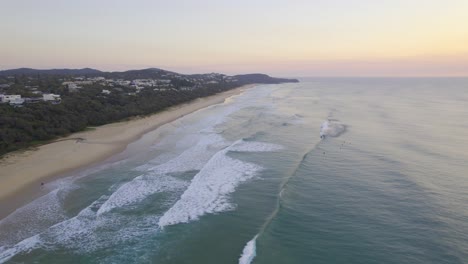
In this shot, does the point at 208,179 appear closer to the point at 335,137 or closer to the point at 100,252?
the point at 100,252

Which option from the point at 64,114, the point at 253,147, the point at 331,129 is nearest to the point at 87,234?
the point at 253,147

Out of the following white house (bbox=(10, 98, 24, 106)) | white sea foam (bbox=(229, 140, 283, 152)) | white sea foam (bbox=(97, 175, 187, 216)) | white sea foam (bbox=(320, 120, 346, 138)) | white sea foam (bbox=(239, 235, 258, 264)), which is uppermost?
white house (bbox=(10, 98, 24, 106))

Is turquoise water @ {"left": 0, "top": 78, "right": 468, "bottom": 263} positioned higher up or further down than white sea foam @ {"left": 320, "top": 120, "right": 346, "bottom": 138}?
further down

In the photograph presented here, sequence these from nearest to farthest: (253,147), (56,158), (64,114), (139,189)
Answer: (139,189) → (56,158) → (253,147) → (64,114)

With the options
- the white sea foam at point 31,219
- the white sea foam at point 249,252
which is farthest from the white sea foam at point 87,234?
the white sea foam at point 249,252

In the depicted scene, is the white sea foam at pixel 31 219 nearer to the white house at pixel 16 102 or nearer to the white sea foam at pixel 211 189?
the white sea foam at pixel 211 189

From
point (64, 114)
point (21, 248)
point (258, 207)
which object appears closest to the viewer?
point (21, 248)

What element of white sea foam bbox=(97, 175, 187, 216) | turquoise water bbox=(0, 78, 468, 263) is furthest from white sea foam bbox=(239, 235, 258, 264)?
white sea foam bbox=(97, 175, 187, 216)

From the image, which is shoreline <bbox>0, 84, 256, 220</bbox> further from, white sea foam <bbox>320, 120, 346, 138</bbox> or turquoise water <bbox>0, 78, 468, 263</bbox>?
white sea foam <bbox>320, 120, 346, 138</bbox>

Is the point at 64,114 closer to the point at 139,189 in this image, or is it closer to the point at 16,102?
the point at 16,102
